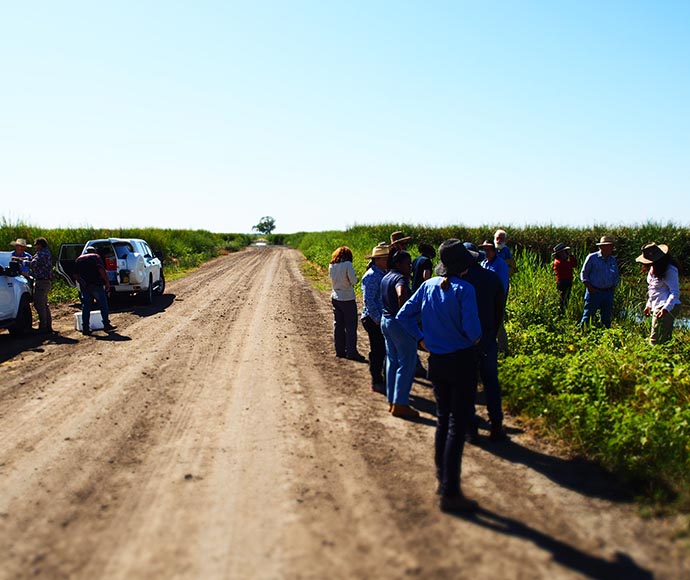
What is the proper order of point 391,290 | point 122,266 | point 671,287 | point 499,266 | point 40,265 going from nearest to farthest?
point 391,290
point 499,266
point 671,287
point 40,265
point 122,266

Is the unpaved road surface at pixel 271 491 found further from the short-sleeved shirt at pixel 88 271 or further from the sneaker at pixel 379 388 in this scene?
the short-sleeved shirt at pixel 88 271

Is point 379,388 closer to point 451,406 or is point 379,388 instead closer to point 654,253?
point 451,406

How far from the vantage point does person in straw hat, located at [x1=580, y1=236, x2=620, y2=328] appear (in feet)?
30.9

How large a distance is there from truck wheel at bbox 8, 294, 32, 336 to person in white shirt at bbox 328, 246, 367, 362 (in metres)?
7.06

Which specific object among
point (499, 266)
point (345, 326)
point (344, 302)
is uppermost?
point (499, 266)

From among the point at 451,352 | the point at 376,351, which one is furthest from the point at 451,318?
the point at 376,351

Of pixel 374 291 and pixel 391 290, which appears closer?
pixel 391 290

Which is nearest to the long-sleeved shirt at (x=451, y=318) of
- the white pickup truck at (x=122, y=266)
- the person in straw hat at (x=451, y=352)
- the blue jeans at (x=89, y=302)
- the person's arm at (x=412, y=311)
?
the person in straw hat at (x=451, y=352)

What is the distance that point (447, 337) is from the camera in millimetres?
4418

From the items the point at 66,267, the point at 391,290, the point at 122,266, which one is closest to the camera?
the point at 391,290

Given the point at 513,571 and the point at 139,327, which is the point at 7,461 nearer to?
the point at 513,571

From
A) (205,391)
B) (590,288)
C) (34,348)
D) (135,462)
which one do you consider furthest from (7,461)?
(590,288)

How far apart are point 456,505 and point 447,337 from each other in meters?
1.28

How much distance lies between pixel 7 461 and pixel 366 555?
3701 millimetres
